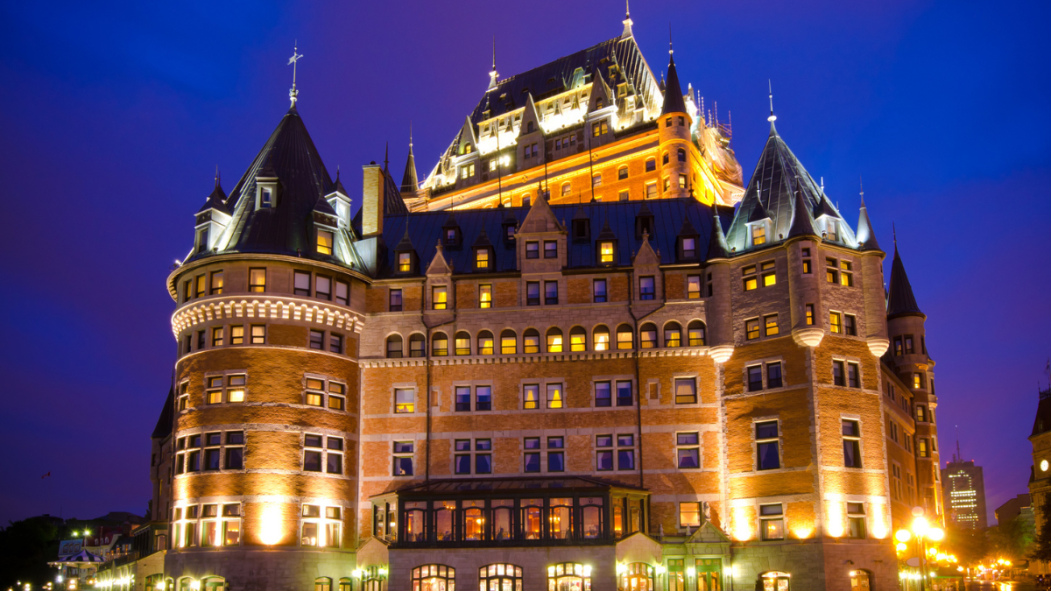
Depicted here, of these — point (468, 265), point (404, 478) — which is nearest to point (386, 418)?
point (404, 478)

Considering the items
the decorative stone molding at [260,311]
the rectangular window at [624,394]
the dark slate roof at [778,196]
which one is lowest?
the rectangular window at [624,394]

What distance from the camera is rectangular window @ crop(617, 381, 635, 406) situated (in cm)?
6053

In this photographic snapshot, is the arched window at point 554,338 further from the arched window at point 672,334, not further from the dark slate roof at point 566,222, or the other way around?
the arched window at point 672,334

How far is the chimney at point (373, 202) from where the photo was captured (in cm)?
6738

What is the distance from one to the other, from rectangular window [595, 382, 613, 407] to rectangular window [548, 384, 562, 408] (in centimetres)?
235

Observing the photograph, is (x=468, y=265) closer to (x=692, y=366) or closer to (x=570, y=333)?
(x=570, y=333)

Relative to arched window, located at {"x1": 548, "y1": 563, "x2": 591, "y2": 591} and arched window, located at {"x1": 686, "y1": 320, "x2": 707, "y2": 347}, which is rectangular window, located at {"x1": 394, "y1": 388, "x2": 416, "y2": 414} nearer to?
arched window, located at {"x1": 548, "y1": 563, "x2": 591, "y2": 591}

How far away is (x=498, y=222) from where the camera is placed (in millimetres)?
70750

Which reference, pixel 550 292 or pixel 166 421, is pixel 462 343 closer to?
pixel 550 292

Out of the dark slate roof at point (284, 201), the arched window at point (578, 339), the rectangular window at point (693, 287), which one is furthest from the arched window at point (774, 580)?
the dark slate roof at point (284, 201)

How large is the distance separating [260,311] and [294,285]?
2.71 meters

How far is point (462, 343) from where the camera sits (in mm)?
63062

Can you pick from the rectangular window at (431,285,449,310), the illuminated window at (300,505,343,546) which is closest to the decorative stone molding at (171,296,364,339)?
the rectangular window at (431,285,449,310)

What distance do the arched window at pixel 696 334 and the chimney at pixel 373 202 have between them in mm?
22531
